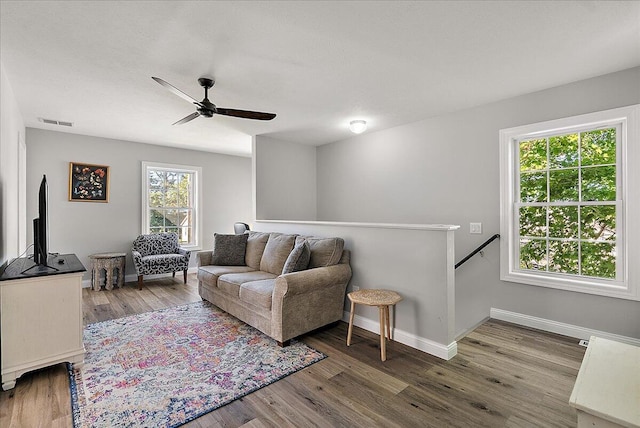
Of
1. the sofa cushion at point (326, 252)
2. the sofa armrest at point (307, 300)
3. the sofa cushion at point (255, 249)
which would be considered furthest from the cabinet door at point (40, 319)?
the sofa cushion at point (326, 252)

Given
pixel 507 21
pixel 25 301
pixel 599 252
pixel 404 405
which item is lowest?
pixel 404 405

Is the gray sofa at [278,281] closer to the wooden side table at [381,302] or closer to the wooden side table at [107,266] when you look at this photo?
the wooden side table at [381,302]

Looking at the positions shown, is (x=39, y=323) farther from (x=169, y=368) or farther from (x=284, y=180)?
(x=284, y=180)

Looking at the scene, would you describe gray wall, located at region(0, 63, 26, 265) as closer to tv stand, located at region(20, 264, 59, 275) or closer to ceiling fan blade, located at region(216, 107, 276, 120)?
tv stand, located at region(20, 264, 59, 275)

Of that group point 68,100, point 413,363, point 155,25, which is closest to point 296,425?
point 413,363

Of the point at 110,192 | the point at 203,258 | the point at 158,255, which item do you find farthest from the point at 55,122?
the point at 203,258

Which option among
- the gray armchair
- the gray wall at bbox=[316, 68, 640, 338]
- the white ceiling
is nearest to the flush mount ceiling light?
the white ceiling

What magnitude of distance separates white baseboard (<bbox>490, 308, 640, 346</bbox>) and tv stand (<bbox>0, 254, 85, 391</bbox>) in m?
4.05

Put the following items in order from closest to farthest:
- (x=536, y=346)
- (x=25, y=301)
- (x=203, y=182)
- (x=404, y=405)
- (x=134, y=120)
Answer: (x=404, y=405)
(x=25, y=301)
(x=536, y=346)
(x=134, y=120)
(x=203, y=182)

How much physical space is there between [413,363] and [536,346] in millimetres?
1220

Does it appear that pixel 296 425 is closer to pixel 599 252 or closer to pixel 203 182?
pixel 599 252

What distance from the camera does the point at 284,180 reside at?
5.19 metres

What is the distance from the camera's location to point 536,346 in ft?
9.12

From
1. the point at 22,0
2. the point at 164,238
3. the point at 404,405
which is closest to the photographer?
the point at 22,0
